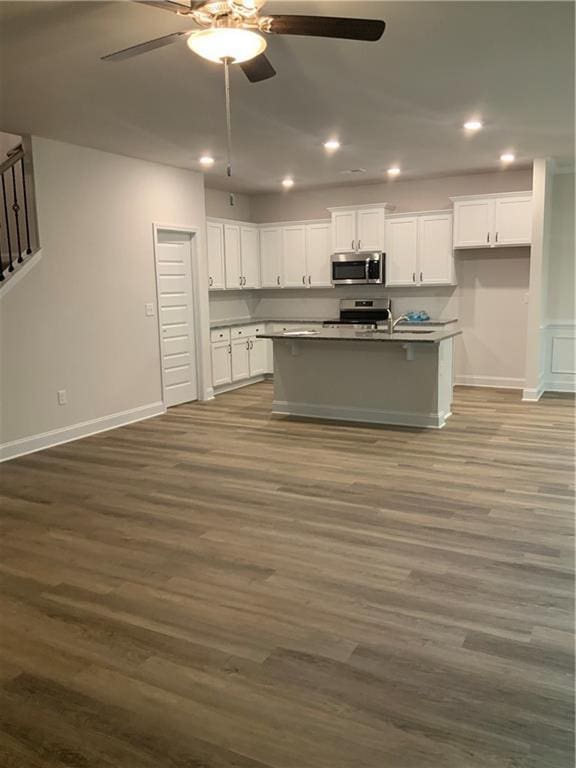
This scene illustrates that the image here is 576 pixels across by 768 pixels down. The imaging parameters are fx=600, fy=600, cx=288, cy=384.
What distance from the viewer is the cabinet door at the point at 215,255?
821 cm

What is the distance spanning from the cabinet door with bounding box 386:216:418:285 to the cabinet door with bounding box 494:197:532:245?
1.08m

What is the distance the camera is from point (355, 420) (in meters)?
6.43

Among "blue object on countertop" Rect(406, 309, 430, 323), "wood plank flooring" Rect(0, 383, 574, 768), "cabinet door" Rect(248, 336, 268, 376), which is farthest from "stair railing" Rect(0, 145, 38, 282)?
"blue object on countertop" Rect(406, 309, 430, 323)

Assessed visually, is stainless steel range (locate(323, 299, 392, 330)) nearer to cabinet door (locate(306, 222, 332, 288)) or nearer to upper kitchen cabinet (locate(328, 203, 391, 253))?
cabinet door (locate(306, 222, 332, 288))

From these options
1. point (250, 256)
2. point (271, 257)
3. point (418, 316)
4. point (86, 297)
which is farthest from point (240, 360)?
point (86, 297)

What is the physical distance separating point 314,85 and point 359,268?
14.7 ft

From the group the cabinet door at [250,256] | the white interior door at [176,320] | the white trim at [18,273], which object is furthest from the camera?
the cabinet door at [250,256]

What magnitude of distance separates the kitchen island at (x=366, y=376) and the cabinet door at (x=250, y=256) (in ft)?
8.79

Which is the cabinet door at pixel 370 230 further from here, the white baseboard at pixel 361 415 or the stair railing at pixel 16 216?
the stair railing at pixel 16 216

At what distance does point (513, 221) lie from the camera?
7477 mm

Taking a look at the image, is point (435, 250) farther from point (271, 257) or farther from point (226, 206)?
point (226, 206)

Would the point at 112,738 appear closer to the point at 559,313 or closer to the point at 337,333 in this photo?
the point at 337,333

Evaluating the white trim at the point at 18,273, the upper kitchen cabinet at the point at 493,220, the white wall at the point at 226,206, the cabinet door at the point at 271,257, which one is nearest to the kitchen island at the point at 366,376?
the upper kitchen cabinet at the point at 493,220

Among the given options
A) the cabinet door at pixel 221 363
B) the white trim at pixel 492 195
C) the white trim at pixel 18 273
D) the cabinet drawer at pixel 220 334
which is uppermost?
the white trim at pixel 492 195
